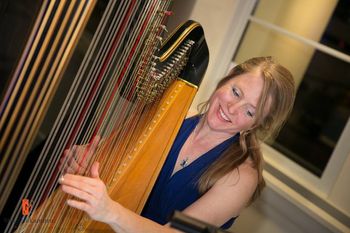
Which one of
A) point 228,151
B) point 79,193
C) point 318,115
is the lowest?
point 79,193

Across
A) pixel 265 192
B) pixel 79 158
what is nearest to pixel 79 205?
pixel 79 158

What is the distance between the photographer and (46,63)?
1.71 ft

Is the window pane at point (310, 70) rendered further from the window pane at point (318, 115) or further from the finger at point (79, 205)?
the finger at point (79, 205)

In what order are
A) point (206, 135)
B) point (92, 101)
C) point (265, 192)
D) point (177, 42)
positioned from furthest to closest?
point (265, 192)
point (206, 135)
point (177, 42)
point (92, 101)

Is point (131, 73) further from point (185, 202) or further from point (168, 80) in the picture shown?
point (185, 202)

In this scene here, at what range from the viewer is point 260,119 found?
4.42 ft

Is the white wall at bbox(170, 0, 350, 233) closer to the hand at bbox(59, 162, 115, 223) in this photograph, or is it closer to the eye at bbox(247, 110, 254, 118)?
the eye at bbox(247, 110, 254, 118)

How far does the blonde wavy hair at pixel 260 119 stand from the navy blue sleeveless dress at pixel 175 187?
47mm

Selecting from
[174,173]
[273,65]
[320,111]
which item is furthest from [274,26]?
[174,173]

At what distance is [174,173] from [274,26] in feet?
5.08

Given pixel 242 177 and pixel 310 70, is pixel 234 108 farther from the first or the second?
pixel 310 70

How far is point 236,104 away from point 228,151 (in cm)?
18

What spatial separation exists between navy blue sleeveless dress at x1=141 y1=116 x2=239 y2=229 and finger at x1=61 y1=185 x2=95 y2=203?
22.0 inches

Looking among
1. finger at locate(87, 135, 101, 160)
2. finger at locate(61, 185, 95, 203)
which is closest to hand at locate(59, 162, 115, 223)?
finger at locate(61, 185, 95, 203)
